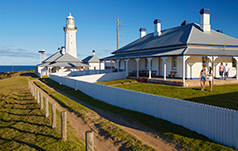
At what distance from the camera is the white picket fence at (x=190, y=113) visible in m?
5.73

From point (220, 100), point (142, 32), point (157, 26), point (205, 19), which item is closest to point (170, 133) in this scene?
point (220, 100)

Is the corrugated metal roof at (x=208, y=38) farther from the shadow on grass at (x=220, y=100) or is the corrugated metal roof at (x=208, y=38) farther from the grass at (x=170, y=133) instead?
the grass at (x=170, y=133)

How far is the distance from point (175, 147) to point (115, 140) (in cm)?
205

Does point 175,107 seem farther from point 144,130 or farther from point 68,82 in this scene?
point 68,82

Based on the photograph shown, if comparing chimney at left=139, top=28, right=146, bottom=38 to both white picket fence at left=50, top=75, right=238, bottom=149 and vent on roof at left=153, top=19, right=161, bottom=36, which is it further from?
white picket fence at left=50, top=75, right=238, bottom=149

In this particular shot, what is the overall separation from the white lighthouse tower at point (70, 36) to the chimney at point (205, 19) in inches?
1392

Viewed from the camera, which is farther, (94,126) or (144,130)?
(94,126)

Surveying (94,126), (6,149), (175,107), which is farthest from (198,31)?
(6,149)

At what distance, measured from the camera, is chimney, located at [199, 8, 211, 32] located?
67.7ft

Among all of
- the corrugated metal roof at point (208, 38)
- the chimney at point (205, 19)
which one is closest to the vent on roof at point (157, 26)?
the corrugated metal roof at point (208, 38)

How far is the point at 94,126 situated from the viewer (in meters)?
8.11

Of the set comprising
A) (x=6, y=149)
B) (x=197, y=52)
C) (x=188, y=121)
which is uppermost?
(x=197, y=52)

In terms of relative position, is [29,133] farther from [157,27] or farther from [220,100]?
[157,27]

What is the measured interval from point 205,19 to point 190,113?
707 inches
